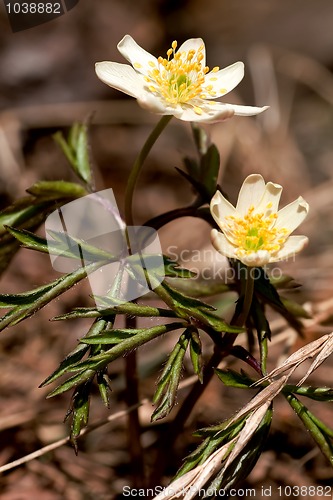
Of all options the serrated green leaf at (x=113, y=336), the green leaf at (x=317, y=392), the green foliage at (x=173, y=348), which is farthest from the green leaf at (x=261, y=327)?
the serrated green leaf at (x=113, y=336)

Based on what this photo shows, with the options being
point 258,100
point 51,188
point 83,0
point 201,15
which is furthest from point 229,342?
point 201,15

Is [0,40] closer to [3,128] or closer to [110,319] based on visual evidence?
[3,128]

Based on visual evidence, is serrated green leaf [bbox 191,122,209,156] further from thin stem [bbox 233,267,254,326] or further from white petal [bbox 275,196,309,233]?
thin stem [bbox 233,267,254,326]

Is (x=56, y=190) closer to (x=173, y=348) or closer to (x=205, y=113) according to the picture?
(x=205, y=113)

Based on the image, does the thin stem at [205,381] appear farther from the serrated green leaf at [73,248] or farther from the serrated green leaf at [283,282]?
the serrated green leaf at [73,248]

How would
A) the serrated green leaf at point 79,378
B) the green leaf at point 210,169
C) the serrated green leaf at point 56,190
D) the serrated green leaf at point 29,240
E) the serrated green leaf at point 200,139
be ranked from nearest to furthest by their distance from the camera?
the serrated green leaf at point 79,378
the serrated green leaf at point 29,240
the serrated green leaf at point 56,190
the green leaf at point 210,169
the serrated green leaf at point 200,139
